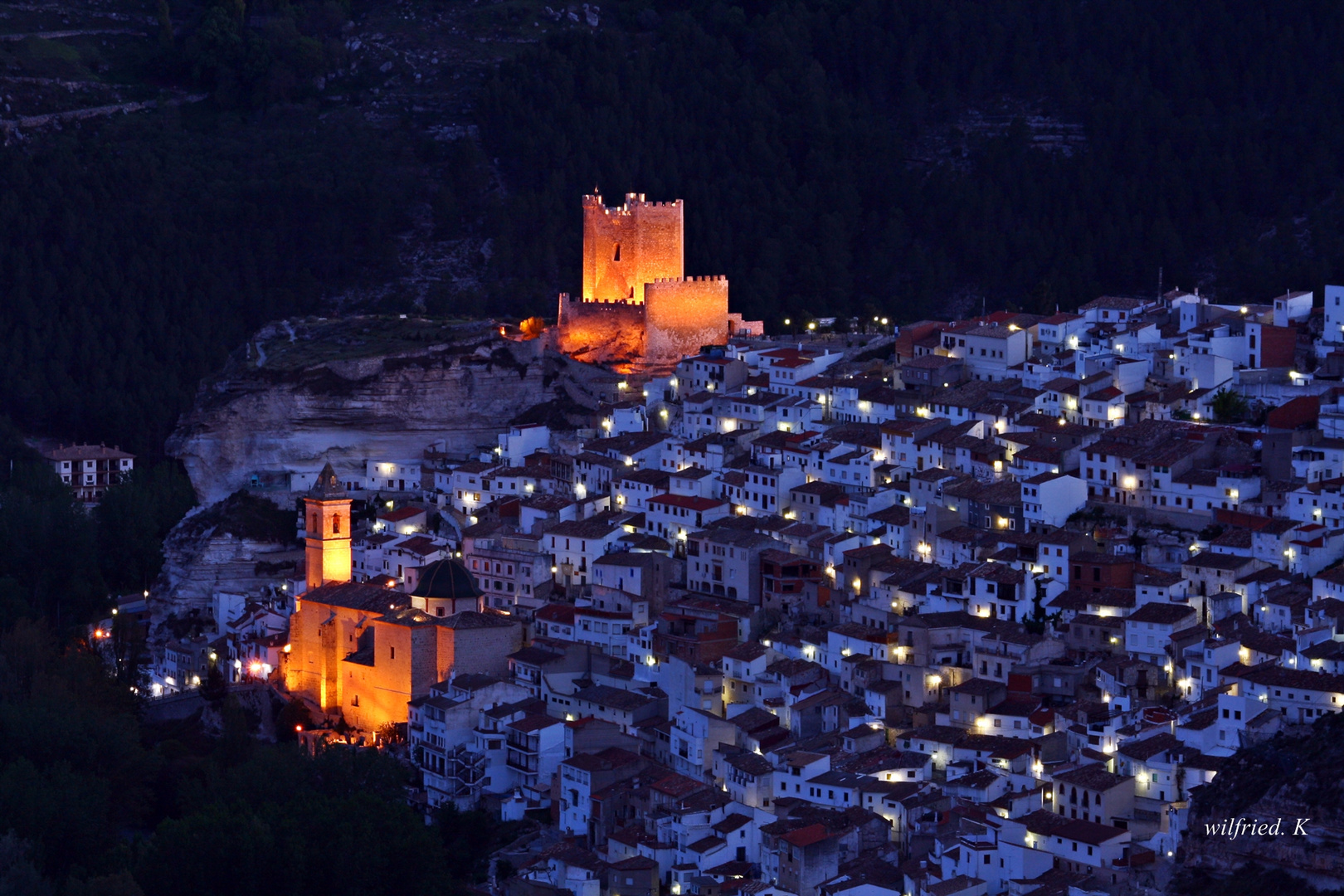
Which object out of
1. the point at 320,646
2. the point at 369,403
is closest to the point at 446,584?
the point at 320,646

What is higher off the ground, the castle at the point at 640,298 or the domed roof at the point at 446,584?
the castle at the point at 640,298

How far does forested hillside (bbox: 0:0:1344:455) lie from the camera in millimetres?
81438

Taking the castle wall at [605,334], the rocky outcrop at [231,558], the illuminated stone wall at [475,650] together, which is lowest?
the illuminated stone wall at [475,650]

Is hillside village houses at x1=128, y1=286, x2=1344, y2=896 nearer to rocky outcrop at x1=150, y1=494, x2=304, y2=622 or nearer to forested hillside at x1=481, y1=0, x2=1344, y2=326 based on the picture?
rocky outcrop at x1=150, y1=494, x2=304, y2=622

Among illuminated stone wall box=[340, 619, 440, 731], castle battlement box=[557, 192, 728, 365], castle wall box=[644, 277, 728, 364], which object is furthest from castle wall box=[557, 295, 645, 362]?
illuminated stone wall box=[340, 619, 440, 731]

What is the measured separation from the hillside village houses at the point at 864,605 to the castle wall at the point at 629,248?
306 cm

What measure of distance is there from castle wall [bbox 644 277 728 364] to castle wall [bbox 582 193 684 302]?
0.89 meters

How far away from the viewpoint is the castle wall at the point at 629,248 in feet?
224

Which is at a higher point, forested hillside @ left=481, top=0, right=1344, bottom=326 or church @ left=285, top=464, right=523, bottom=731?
forested hillside @ left=481, top=0, right=1344, bottom=326

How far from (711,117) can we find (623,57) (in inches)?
214

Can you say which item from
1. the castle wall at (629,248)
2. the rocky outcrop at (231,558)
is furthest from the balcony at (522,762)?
the castle wall at (629,248)

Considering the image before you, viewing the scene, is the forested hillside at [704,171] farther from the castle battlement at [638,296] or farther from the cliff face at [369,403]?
the cliff face at [369,403]

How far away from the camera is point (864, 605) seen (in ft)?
173

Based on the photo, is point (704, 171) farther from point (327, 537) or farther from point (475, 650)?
point (475, 650)
